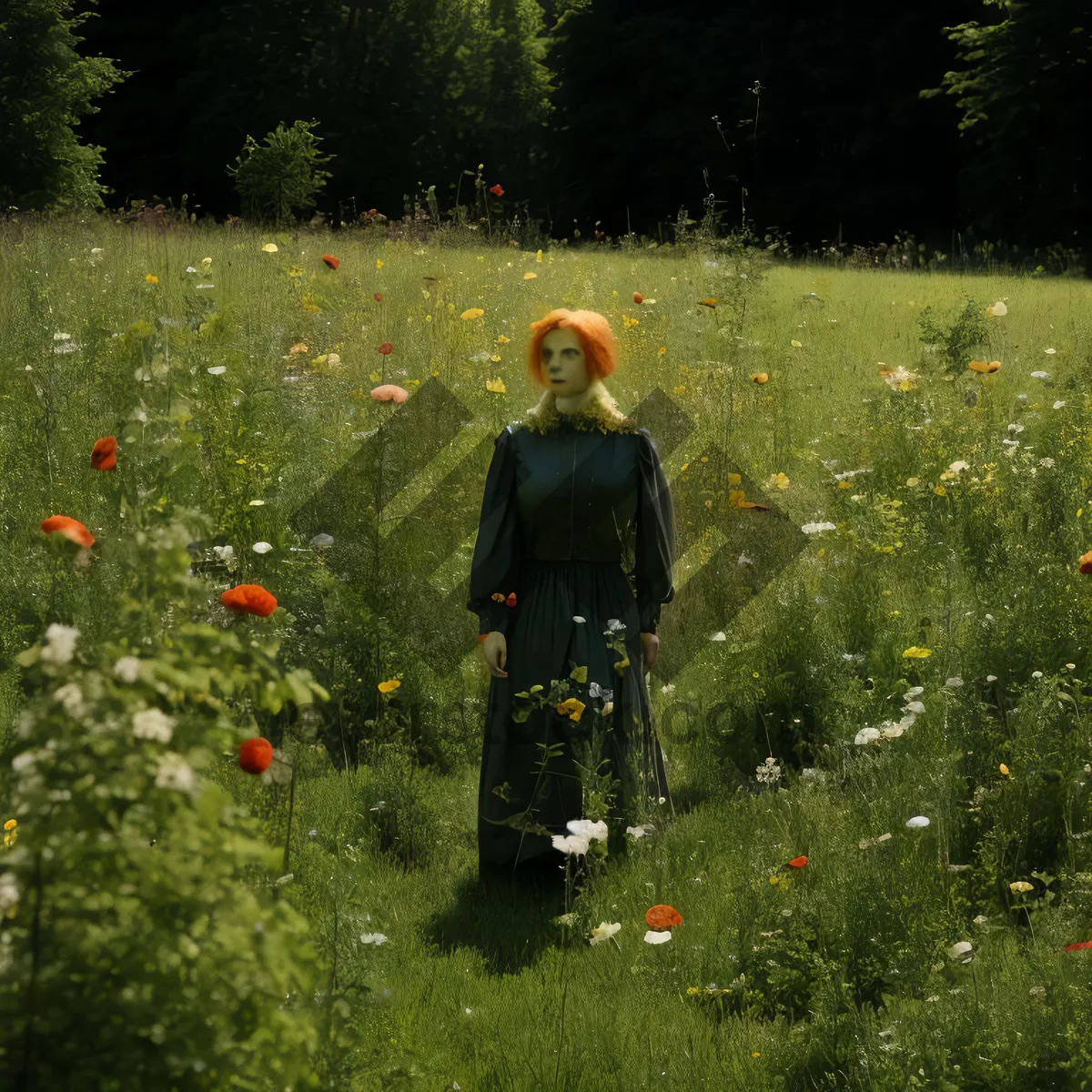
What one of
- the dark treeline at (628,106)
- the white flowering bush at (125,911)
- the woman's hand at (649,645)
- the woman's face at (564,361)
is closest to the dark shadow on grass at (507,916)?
the woman's hand at (649,645)

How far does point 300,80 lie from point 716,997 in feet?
92.9

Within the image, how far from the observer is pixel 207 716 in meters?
1.63

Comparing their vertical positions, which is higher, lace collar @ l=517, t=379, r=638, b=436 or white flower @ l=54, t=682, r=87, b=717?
lace collar @ l=517, t=379, r=638, b=436

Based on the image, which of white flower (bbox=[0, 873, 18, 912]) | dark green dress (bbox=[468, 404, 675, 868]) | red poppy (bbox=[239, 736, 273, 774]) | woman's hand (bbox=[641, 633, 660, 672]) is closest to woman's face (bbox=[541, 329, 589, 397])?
dark green dress (bbox=[468, 404, 675, 868])

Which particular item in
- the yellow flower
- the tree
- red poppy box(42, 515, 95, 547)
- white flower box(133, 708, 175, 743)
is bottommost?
the yellow flower

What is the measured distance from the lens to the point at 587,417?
3896mm

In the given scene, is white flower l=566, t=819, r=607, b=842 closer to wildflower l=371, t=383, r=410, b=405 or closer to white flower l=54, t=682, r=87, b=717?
white flower l=54, t=682, r=87, b=717

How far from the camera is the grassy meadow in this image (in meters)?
2.71

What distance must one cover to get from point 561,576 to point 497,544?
249 mm

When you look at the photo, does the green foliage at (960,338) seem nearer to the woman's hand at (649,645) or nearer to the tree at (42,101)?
the woman's hand at (649,645)

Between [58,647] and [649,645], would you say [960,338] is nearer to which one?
[649,645]

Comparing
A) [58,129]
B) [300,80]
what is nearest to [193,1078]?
[58,129]

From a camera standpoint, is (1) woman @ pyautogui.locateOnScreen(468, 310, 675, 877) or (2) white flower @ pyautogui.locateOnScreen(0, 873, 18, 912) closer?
(2) white flower @ pyautogui.locateOnScreen(0, 873, 18, 912)

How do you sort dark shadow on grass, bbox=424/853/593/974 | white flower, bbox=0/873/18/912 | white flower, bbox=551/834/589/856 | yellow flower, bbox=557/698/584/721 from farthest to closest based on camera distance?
1. dark shadow on grass, bbox=424/853/593/974
2. yellow flower, bbox=557/698/584/721
3. white flower, bbox=551/834/589/856
4. white flower, bbox=0/873/18/912
